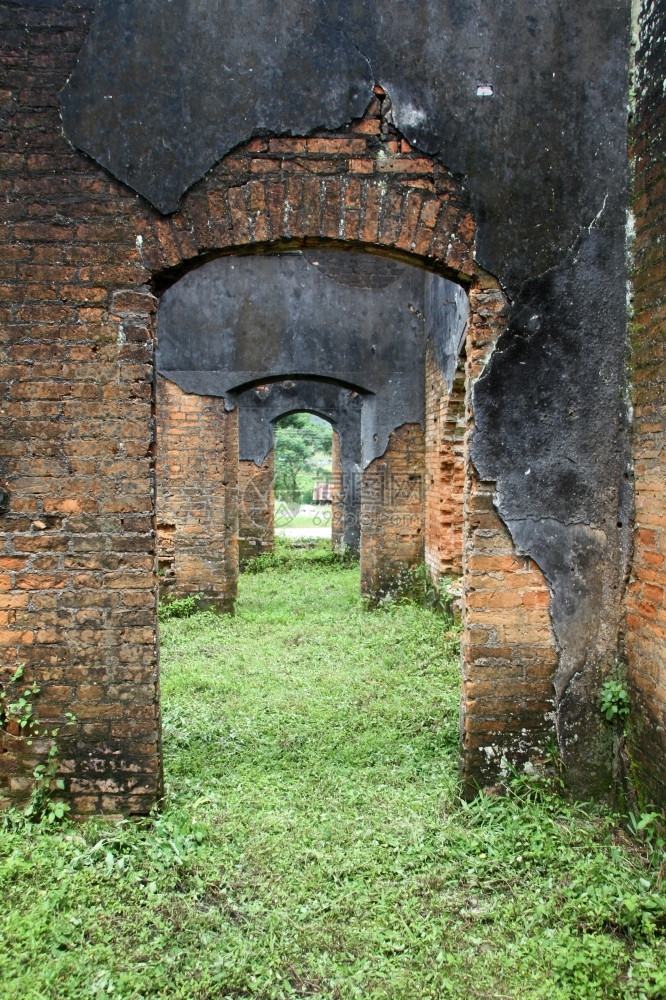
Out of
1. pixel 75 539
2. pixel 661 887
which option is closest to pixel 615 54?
pixel 75 539

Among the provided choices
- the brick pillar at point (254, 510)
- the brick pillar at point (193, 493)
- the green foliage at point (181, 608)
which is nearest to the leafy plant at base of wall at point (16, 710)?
the green foliage at point (181, 608)

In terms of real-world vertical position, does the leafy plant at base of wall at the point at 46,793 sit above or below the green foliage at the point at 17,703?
below

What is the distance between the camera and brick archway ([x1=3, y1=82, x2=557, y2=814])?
319 cm

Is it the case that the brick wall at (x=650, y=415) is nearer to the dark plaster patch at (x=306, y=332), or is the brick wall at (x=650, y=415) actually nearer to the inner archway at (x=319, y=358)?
the inner archway at (x=319, y=358)

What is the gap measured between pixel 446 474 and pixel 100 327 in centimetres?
506

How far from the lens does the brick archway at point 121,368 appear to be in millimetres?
3191

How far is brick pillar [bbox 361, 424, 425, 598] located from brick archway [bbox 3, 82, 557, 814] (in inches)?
203

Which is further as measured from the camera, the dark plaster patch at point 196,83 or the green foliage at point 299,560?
the green foliage at point 299,560

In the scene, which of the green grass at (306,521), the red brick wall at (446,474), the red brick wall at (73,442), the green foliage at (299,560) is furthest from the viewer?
the green grass at (306,521)

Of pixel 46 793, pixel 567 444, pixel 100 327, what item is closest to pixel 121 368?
pixel 100 327

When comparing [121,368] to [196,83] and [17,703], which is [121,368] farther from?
[17,703]

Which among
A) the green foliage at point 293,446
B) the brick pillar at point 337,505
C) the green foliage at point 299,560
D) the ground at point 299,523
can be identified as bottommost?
the green foliage at point 299,560

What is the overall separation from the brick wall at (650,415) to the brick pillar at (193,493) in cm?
572

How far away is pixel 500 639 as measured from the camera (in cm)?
342
